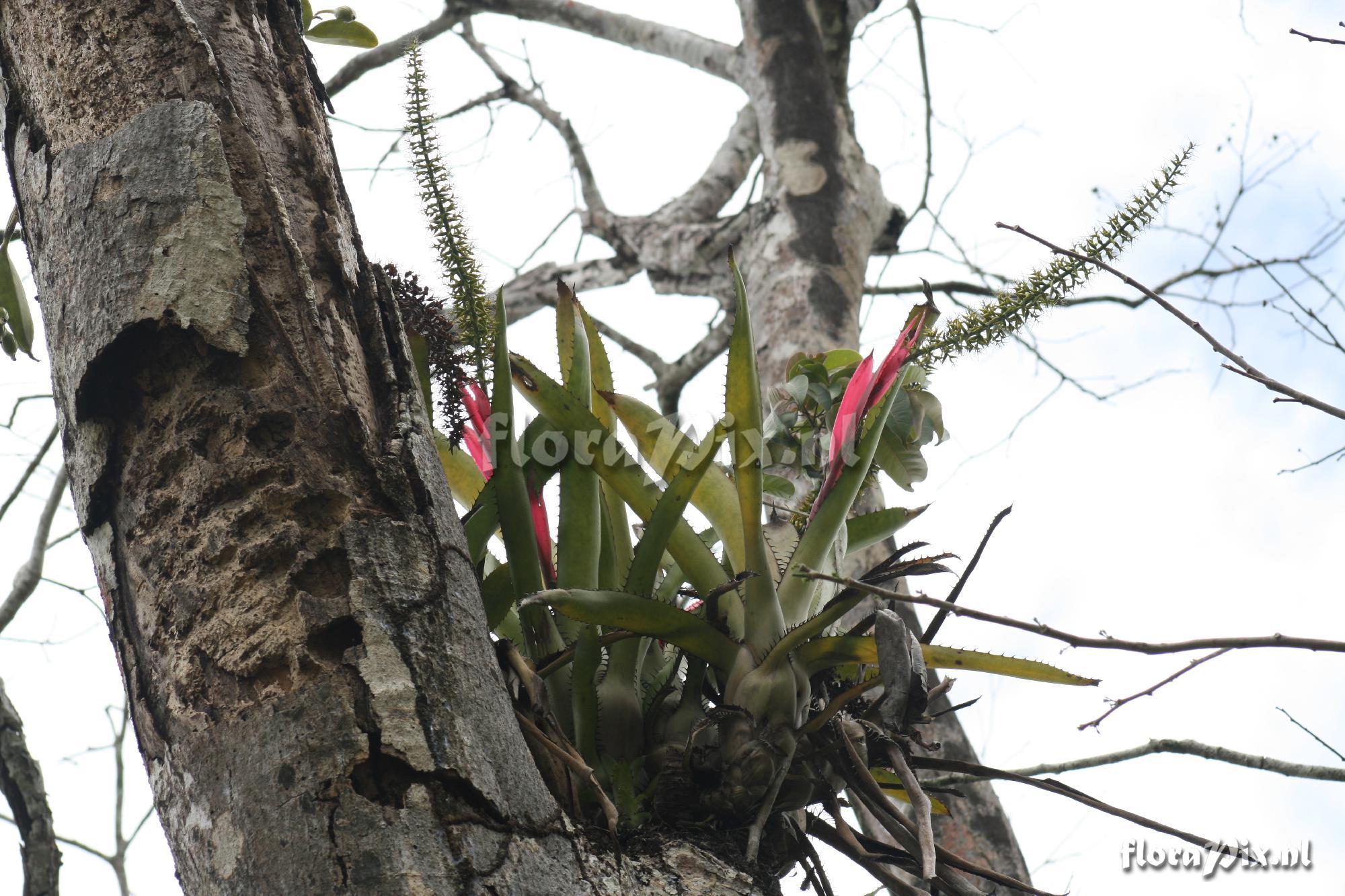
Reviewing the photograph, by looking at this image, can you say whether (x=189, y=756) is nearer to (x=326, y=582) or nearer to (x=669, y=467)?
(x=326, y=582)

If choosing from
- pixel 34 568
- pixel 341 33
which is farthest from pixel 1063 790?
pixel 34 568

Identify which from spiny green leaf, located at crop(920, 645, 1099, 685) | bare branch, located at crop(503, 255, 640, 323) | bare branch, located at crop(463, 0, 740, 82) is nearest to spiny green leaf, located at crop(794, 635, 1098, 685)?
spiny green leaf, located at crop(920, 645, 1099, 685)

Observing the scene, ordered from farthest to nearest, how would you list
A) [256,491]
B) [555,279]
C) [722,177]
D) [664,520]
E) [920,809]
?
[722,177] → [555,279] → [664,520] → [920,809] → [256,491]

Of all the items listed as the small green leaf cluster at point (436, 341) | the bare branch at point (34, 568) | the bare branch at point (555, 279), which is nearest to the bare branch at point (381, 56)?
the bare branch at point (555, 279)

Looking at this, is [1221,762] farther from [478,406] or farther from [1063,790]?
[478,406]

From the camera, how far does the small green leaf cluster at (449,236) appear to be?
128 cm

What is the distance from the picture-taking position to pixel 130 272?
0.87 meters

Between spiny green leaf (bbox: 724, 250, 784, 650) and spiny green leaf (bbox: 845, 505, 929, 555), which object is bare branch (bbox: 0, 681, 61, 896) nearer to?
spiny green leaf (bbox: 724, 250, 784, 650)

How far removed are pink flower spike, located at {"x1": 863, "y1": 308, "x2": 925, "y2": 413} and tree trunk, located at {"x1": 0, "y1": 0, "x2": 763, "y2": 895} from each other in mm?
581

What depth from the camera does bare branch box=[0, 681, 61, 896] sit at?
4.53 feet

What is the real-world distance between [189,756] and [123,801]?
334cm

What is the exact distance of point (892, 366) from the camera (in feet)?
4.12

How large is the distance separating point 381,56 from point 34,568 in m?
2.28

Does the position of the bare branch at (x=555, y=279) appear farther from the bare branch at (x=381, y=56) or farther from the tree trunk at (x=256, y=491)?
the tree trunk at (x=256, y=491)
